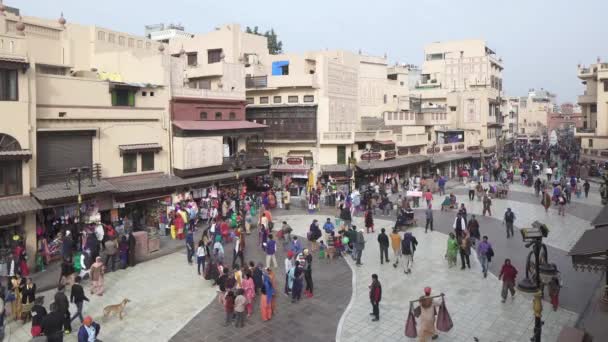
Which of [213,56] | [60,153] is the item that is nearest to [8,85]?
[60,153]

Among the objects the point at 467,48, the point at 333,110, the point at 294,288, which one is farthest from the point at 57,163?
the point at 467,48

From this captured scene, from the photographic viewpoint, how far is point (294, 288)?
1470cm

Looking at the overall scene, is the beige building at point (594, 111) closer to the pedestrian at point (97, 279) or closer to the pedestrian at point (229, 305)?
the pedestrian at point (229, 305)

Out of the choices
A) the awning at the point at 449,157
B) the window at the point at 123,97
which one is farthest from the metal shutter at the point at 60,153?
the awning at the point at 449,157

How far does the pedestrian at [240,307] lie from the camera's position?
42.1 ft

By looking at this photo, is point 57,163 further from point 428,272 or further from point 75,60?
point 428,272

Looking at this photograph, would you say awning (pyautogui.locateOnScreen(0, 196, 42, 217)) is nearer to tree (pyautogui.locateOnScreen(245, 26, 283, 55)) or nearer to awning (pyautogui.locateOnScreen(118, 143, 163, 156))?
awning (pyautogui.locateOnScreen(118, 143, 163, 156))

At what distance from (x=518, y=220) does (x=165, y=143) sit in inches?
831

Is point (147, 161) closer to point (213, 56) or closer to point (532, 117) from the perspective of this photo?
point (213, 56)

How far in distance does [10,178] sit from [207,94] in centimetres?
1402

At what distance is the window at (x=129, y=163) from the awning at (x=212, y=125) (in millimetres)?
3336

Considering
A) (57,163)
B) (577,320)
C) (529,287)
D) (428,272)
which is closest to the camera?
(529,287)

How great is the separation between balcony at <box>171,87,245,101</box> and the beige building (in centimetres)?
3644

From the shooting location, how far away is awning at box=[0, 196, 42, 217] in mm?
17672
